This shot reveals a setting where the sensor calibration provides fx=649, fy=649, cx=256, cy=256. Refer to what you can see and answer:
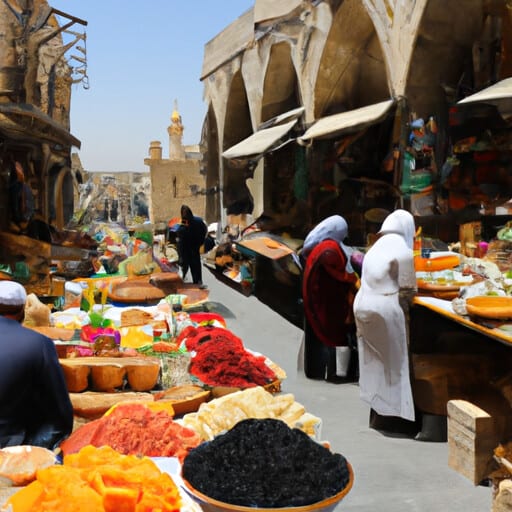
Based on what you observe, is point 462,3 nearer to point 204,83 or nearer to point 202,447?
point 202,447

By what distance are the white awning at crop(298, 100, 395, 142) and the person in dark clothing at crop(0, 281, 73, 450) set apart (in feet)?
20.5

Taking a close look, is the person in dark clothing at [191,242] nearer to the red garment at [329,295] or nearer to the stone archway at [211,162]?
the red garment at [329,295]

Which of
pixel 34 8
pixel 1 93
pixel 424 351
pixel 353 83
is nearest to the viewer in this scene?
pixel 424 351

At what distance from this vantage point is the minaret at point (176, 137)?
41.8 meters

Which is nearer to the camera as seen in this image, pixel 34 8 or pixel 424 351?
pixel 424 351

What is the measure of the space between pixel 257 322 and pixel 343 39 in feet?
17.3

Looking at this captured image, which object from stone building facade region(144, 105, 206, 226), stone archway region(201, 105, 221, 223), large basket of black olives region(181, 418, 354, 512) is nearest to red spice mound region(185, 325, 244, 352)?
large basket of black olives region(181, 418, 354, 512)

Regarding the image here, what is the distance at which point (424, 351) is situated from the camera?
16.9 ft

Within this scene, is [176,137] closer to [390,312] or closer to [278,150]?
[278,150]

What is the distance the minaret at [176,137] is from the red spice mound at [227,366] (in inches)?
1469

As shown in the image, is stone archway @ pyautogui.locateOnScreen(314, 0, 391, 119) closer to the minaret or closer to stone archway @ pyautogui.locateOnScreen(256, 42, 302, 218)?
stone archway @ pyautogui.locateOnScreen(256, 42, 302, 218)

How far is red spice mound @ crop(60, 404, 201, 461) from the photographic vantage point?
2988 mm

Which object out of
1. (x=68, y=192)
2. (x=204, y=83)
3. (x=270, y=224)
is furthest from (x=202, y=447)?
(x=204, y=83)

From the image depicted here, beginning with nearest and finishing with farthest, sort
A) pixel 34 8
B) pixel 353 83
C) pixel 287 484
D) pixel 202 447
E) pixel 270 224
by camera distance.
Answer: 1. pixel 287 484
2. pixel 202 447
3. pixel 34 8
4. pixel 353 83
5. pixel 270 224
